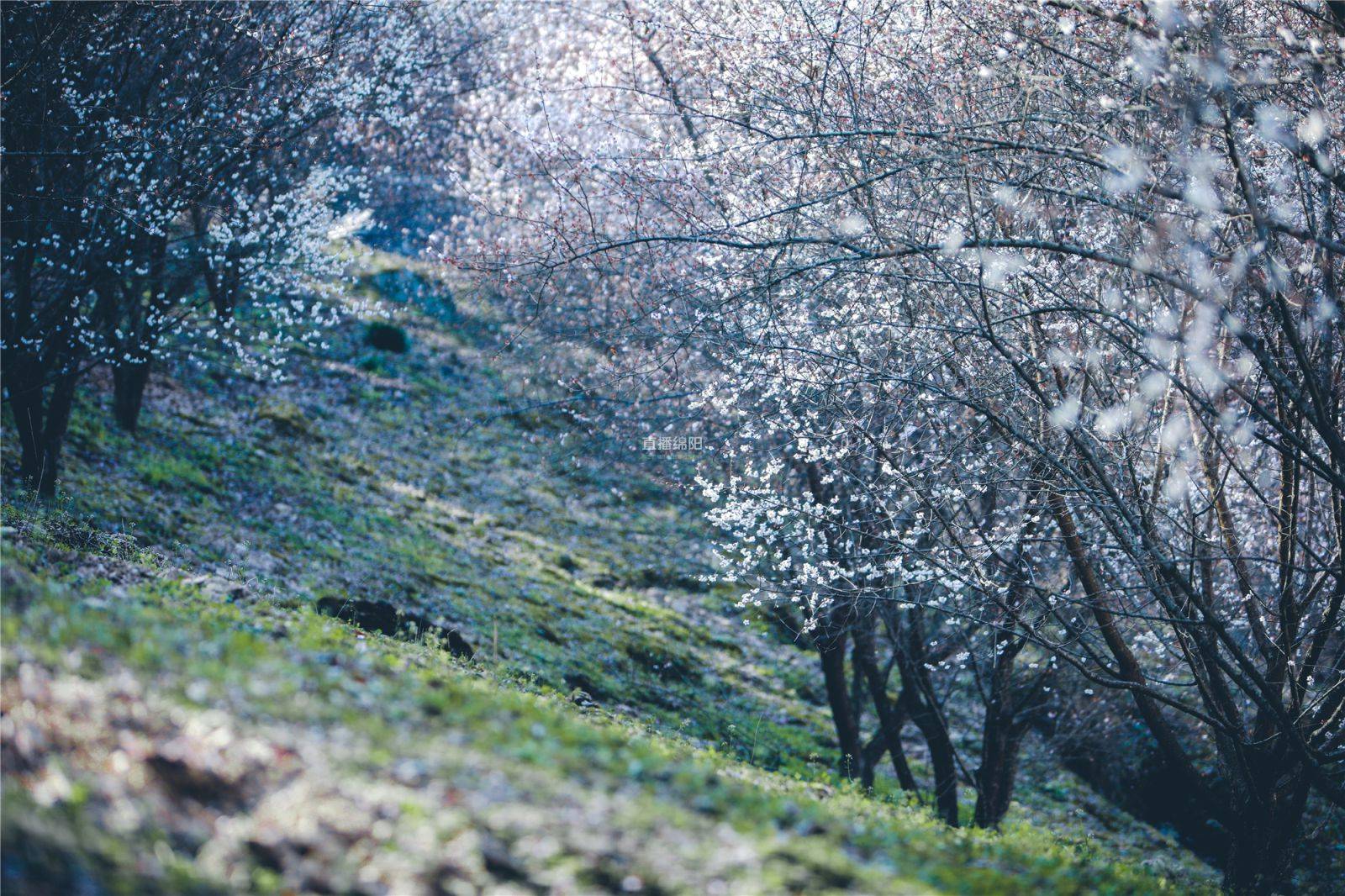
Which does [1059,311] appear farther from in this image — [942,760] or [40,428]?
[40,428]

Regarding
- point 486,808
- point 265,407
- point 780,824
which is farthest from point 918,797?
point 265,407

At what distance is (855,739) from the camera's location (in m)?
12.0

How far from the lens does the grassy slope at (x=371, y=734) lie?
12.8 ft

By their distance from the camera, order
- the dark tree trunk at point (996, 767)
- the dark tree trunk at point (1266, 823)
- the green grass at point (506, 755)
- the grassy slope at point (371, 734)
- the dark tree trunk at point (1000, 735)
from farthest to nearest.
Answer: the dark tree trunk at point (996, 767) < the dark tree trunk at point (1000, 735) < the dark tree trunk at point (1266, 823) < the green grass at point (506, 755) < the grassy slope at point (371, 734)

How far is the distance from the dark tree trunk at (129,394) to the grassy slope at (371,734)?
0.45 m

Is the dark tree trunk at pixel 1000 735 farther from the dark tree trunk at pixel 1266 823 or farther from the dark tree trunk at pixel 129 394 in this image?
the dark tree trunk at pixel 129 394

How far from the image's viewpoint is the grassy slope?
3887 millimetres

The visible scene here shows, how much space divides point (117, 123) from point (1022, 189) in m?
9.17

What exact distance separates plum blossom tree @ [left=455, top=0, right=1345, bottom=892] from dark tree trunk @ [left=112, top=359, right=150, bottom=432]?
781 centimetres

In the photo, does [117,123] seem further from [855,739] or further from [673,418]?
[855,739]

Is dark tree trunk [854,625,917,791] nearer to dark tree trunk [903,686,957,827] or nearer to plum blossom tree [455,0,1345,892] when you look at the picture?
dark tree trunk [903,686,957,827]

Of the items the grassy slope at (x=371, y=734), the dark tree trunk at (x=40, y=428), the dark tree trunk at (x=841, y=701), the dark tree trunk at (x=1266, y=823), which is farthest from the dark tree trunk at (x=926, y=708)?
the dark tree trunk at (x=40, y=428)

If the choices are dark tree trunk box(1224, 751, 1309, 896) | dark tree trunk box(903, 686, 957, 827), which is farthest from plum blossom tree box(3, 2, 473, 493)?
dark tree trunk box(1224, 751, 1309, 896)

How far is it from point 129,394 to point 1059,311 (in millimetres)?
13222
